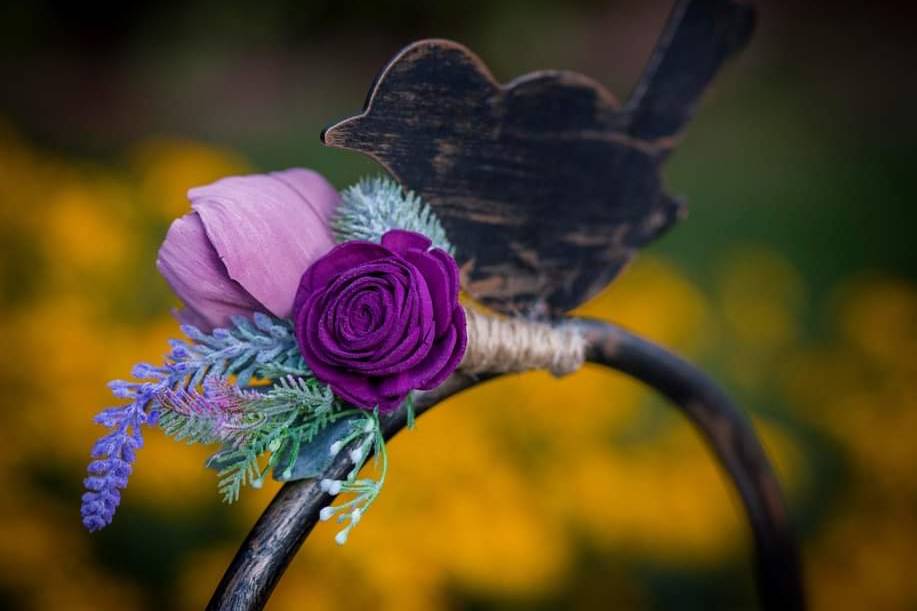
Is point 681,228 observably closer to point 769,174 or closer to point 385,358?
point 769,174

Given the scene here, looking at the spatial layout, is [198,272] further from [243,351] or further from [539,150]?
[539,150]

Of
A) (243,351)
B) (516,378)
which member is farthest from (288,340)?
(516,378)

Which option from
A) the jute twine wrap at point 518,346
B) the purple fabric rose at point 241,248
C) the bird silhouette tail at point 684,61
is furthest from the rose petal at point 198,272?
the bird silhouette tail at point 684,61

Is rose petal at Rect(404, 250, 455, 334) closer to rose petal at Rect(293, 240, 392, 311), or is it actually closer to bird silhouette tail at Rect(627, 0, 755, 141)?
rose petal at Rect(293, 240, 392, 311)

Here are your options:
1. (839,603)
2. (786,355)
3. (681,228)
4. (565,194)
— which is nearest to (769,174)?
(681,228)

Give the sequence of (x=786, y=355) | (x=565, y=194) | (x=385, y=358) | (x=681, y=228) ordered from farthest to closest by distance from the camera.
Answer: (x=681, y=228) → (x=786, y=355) → (x=565, y=194) → (x=385, y=358)

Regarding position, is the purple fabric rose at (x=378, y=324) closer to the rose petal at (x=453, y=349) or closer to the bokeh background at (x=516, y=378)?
the rose petal at (x=453, y=349)
